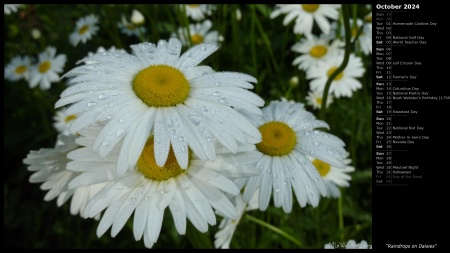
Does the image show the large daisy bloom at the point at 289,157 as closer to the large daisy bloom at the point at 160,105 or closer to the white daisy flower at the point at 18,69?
the large daisy bloom at the point at 160,105

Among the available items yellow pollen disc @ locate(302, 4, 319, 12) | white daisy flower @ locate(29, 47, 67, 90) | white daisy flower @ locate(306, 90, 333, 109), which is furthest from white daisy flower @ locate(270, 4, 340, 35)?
white daisy flower @ locate(29, 47, 67, 90)

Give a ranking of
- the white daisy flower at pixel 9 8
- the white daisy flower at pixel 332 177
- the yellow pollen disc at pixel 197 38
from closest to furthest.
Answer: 1. the white daisy flower at pixel 332 177
2. the white daisy flower at pixel 9 8
3. the yellow pollen disc at pixel 197 38

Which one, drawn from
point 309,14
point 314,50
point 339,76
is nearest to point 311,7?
point 309,14

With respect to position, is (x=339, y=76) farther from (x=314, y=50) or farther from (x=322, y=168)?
(x=322, y=168)

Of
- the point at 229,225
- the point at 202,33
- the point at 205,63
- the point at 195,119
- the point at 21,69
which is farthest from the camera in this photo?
the point at 202,33

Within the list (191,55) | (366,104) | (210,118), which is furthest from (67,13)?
(210,118)

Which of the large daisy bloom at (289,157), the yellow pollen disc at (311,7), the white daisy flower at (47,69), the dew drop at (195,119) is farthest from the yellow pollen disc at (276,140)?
the white daisy flower at (47,69)

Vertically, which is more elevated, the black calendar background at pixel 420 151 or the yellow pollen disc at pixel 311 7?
the yellow pollen disc at pixel 311 7

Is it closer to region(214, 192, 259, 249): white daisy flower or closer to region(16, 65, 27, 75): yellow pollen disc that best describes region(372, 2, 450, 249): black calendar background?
region(214, 192, 259, 249): white daisy flower

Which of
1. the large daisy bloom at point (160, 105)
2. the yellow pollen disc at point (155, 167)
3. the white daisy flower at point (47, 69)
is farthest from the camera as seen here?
the white daisy flower at point (47, 69)
